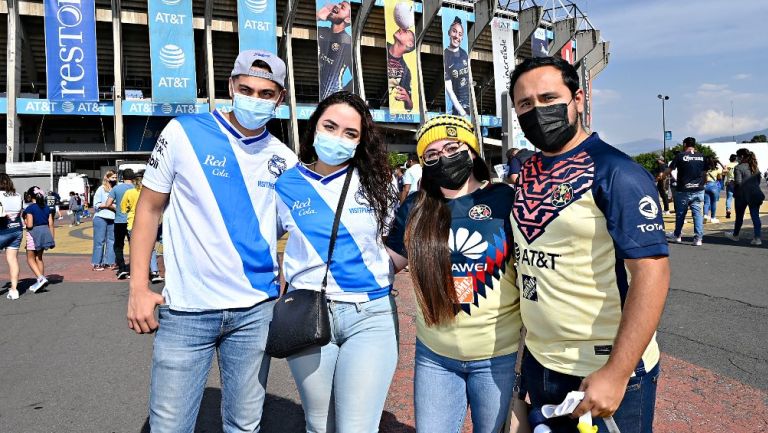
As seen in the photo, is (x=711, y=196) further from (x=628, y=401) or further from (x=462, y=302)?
(x=628, y=401)

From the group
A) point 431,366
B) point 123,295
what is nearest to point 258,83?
point 431,366

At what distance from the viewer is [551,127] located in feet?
5.82

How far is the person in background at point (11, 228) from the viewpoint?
7323 millimetres

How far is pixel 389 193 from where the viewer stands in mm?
2365

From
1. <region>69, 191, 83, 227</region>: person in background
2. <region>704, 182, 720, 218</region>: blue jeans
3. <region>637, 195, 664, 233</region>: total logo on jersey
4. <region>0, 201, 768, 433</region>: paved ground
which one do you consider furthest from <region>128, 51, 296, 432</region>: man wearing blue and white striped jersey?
<region>69, 191, 83, 227</region>: person in background

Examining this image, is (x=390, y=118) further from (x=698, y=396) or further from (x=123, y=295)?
(x=698, y=396)

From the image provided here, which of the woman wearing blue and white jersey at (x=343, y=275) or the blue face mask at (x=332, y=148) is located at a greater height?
the blue face mask at (x=332, y=148)

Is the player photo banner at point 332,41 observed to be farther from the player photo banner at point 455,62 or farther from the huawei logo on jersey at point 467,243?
the huawei logo on jersey at point 467,243

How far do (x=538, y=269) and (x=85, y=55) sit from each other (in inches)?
1113

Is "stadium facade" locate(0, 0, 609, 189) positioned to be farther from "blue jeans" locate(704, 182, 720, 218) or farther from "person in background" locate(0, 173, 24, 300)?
"person in background" locate(0, 173, 24, 300)

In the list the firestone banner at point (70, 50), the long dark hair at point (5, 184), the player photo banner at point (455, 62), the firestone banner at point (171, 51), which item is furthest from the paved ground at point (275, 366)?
the player photo banner at point (455, 62)

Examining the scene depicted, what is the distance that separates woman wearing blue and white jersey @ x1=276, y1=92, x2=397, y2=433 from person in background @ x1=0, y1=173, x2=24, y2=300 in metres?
7.06

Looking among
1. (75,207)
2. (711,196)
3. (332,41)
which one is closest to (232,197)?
(711,196)

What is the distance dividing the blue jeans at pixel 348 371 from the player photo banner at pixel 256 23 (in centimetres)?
2660
